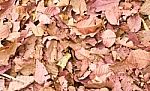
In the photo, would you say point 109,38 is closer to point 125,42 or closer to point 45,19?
point 125,42

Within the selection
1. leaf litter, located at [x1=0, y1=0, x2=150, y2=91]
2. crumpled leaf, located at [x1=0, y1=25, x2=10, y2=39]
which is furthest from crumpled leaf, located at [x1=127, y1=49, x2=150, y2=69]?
crumpled leaf, located at [x1=0, y1=25, x2=10, y2=39]

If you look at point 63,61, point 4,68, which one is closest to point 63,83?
point 63,61

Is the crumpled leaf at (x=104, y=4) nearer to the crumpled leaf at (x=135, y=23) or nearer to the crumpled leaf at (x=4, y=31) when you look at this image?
the crumpled leaf at (x=135, y=23)

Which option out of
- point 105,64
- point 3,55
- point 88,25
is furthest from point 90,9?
point 3,55

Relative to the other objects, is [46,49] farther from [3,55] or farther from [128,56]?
[128,56]

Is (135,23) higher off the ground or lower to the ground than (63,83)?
higher

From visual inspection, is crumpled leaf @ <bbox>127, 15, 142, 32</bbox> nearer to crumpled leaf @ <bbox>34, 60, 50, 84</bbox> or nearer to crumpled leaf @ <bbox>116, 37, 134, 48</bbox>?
crumpled leaf @ <bbox>116, 37, 134, 48</bbox>

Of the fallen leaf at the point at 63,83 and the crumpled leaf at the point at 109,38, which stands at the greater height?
the crumpled leaf at the point at 109,38

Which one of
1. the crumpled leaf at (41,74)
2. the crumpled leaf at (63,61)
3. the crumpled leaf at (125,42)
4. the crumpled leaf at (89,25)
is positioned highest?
the crumpled leaf at (89,25)

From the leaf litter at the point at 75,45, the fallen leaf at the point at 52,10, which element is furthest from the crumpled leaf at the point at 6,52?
the fallen leaf at the point at 52,10
